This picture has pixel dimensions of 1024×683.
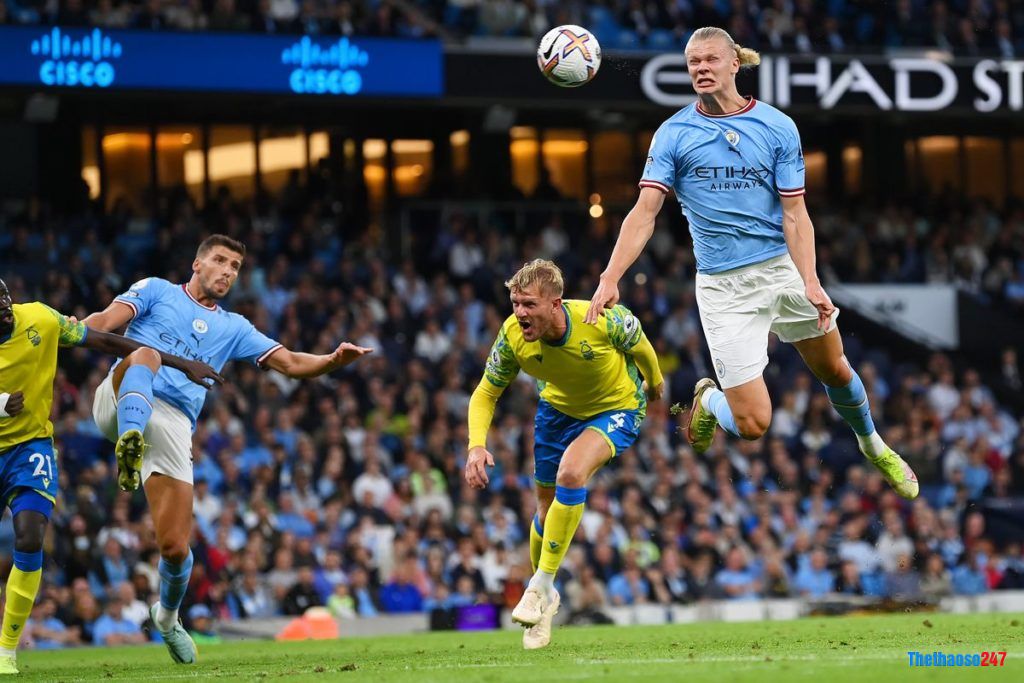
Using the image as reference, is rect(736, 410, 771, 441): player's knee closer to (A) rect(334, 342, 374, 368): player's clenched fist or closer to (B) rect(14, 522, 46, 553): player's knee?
(A) rect(334, 342, 374, 368): player's clenched fist

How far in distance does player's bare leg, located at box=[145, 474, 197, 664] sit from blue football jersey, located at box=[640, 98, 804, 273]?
385cm

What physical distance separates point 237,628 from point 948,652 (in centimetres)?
914

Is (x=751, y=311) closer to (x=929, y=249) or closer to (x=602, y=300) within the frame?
(x=602, y=300)

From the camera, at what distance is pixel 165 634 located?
1133 centimetres

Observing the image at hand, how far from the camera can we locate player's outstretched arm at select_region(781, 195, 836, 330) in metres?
9.78

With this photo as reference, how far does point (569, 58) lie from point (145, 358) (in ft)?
11.7

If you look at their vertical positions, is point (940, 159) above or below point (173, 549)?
above

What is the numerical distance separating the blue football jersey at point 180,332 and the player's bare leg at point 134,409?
0.41 meters

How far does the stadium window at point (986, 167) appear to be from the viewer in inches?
1193

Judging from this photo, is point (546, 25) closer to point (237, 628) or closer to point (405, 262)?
point (405, 262)

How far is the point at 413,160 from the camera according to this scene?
90.5 feet

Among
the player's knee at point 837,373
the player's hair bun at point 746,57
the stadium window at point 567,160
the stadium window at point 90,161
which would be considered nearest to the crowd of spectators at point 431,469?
the stadium window at point 90,161

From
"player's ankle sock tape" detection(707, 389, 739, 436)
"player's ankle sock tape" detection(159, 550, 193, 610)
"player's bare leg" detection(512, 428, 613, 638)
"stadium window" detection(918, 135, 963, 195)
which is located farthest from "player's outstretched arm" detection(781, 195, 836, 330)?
"stadium window" detection(918, 135, 963, 195)

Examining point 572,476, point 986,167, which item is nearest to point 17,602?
point 572,476
